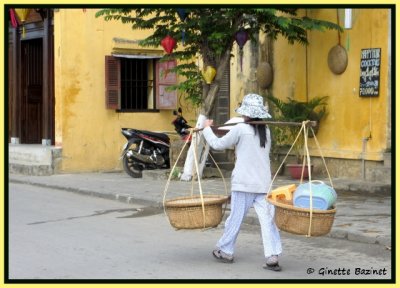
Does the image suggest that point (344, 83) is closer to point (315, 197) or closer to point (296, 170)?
point (296, 170)

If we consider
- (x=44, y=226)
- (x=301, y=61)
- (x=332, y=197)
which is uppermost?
(x=301, y=61)

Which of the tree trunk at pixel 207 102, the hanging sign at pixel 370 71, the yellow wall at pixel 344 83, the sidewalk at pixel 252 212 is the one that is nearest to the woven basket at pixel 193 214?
the sidewalk at pixel 252 212

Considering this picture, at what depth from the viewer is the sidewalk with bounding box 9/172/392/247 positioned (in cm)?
973

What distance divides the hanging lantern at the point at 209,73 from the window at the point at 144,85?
3700mm

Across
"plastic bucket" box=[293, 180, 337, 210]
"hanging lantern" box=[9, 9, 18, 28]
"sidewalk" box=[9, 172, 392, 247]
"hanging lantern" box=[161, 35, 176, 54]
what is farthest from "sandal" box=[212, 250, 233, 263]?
"hanging lantern" box=[9, 9, 18, 28]

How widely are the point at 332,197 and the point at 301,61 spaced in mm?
8964

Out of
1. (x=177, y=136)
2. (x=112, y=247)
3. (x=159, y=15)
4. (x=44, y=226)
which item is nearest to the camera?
(x=112, y=247)

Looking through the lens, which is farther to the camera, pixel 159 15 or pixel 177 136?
pixel 177 136

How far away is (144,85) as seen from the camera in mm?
19766

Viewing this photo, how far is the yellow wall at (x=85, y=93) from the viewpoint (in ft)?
59.7

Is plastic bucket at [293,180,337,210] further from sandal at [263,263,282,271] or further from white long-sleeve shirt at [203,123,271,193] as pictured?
sandal at [263,263,282,271]

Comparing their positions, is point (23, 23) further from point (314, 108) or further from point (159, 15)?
point (314, 108)

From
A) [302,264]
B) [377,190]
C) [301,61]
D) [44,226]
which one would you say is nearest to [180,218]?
[302,264]

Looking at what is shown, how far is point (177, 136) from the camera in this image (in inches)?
737
